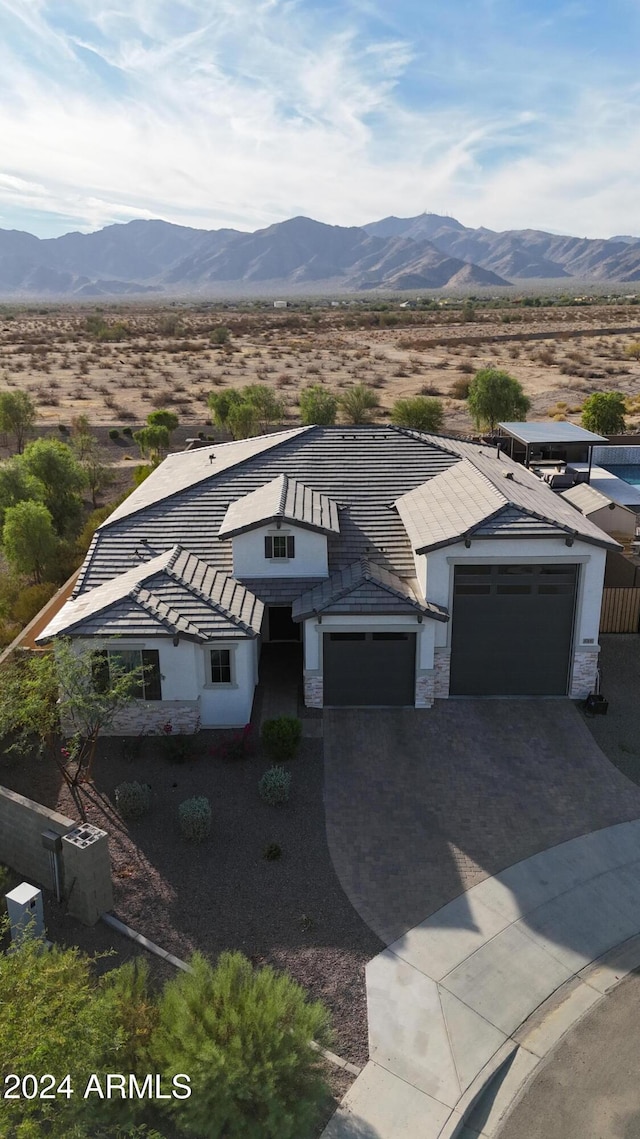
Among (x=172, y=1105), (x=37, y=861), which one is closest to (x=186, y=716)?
(x=37, y=861)

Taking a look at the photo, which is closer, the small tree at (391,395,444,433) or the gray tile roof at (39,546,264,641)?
the gray tile roof at (39,546,264,641)

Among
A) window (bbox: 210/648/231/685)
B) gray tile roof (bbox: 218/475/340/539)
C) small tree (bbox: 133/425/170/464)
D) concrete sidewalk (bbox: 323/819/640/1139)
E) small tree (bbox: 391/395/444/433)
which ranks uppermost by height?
gray tile roof (bbox: 218/475/340/539)

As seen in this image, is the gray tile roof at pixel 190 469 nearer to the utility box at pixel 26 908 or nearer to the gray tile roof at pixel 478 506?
the gray tile roof at pixel 478 506

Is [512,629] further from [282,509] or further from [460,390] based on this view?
[460,390]

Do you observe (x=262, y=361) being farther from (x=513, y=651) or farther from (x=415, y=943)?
(x=415, y=943)

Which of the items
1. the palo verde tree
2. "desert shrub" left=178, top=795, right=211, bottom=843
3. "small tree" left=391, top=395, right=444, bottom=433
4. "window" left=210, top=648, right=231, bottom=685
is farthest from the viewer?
A: "small tree" left=391, top=395, right=444, bottom=433

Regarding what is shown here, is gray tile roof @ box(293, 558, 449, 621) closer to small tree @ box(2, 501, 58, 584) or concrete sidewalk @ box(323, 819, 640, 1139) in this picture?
concrete sidewalk @ box(323, 819, 640, 1139)

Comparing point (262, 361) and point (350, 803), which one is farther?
point (262, 361)

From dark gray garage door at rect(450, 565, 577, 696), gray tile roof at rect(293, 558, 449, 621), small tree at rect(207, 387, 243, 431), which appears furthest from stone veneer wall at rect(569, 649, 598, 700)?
small tree at rect(207, 387, 243, 431)
